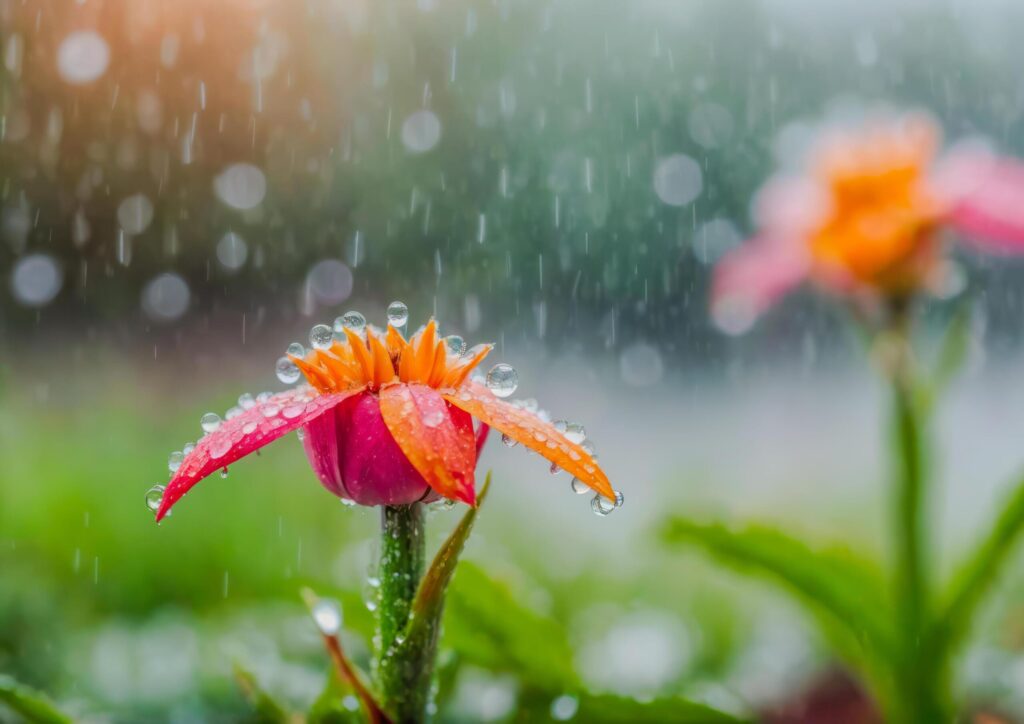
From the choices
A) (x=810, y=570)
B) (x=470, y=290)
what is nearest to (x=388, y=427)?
(x=810, y=570)

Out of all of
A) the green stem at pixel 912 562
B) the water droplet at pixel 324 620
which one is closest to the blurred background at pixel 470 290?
the green stem at pixel 912 562

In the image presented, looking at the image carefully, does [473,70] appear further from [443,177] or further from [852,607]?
[852,607]

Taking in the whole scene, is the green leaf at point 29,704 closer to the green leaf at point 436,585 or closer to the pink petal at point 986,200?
the green leaf at point 436,585

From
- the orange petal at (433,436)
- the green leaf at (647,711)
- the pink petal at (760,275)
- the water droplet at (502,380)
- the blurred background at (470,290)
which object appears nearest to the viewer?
the orange petal at (433,436)

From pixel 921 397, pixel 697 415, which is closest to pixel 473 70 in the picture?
pixel 697 415

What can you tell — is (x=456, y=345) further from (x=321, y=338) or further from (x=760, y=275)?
(x=760, y=275)

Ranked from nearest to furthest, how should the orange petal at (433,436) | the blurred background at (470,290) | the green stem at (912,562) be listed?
the orange petal at (433,436) < the green stem at (912,562) < the blurred background at (470,290)
